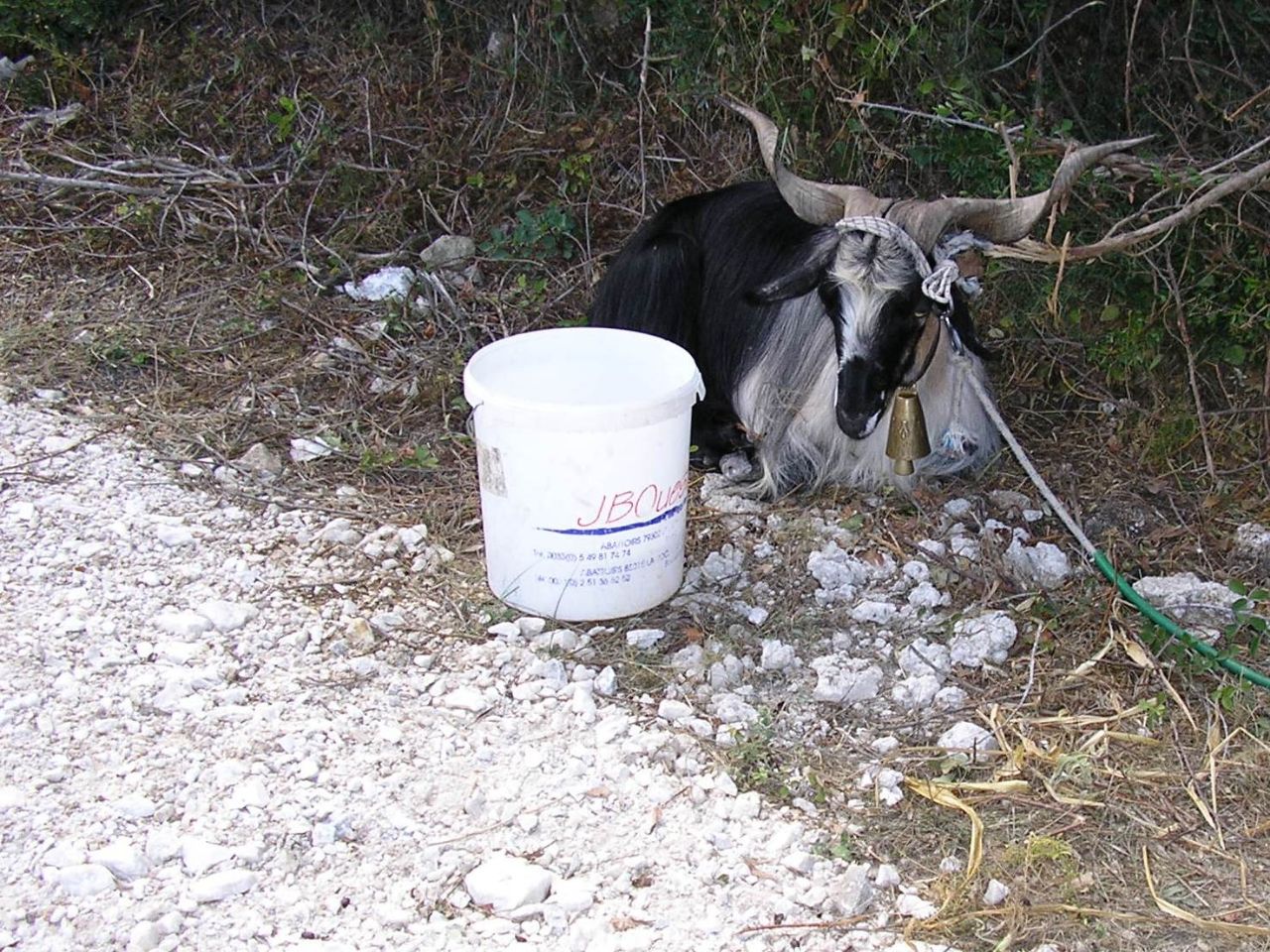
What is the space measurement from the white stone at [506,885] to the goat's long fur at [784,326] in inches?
82.5

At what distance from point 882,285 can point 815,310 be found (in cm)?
48

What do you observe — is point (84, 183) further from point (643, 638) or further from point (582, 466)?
point (643, 638)

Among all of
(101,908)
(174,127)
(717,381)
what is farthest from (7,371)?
(101,908)

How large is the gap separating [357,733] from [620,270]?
2446mm

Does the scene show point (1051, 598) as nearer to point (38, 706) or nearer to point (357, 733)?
point (357, 733)

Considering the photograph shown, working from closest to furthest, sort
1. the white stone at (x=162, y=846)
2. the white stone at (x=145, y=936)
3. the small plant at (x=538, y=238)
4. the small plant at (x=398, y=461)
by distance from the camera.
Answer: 1. the white stone at (x=145, y=936)
2. the white stone at (x=162, y=846)
3. the small plant at (x=398, y=461)
4. the small plant at (x=538, y=238)

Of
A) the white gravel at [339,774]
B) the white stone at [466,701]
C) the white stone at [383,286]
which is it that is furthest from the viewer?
the white stone at [383,286]

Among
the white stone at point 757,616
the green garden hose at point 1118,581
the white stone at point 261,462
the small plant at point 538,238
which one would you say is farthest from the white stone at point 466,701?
the small plant at point 538,238

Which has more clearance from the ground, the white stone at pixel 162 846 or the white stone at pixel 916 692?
the white stone at pixel 162 846

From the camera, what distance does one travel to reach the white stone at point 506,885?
3.03 meters

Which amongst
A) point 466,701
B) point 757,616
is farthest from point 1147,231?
point 466,701

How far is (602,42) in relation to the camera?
6688 mm

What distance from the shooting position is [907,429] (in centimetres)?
455

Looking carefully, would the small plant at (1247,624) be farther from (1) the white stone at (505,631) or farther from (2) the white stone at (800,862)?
(1) the white stone at (505,631)
